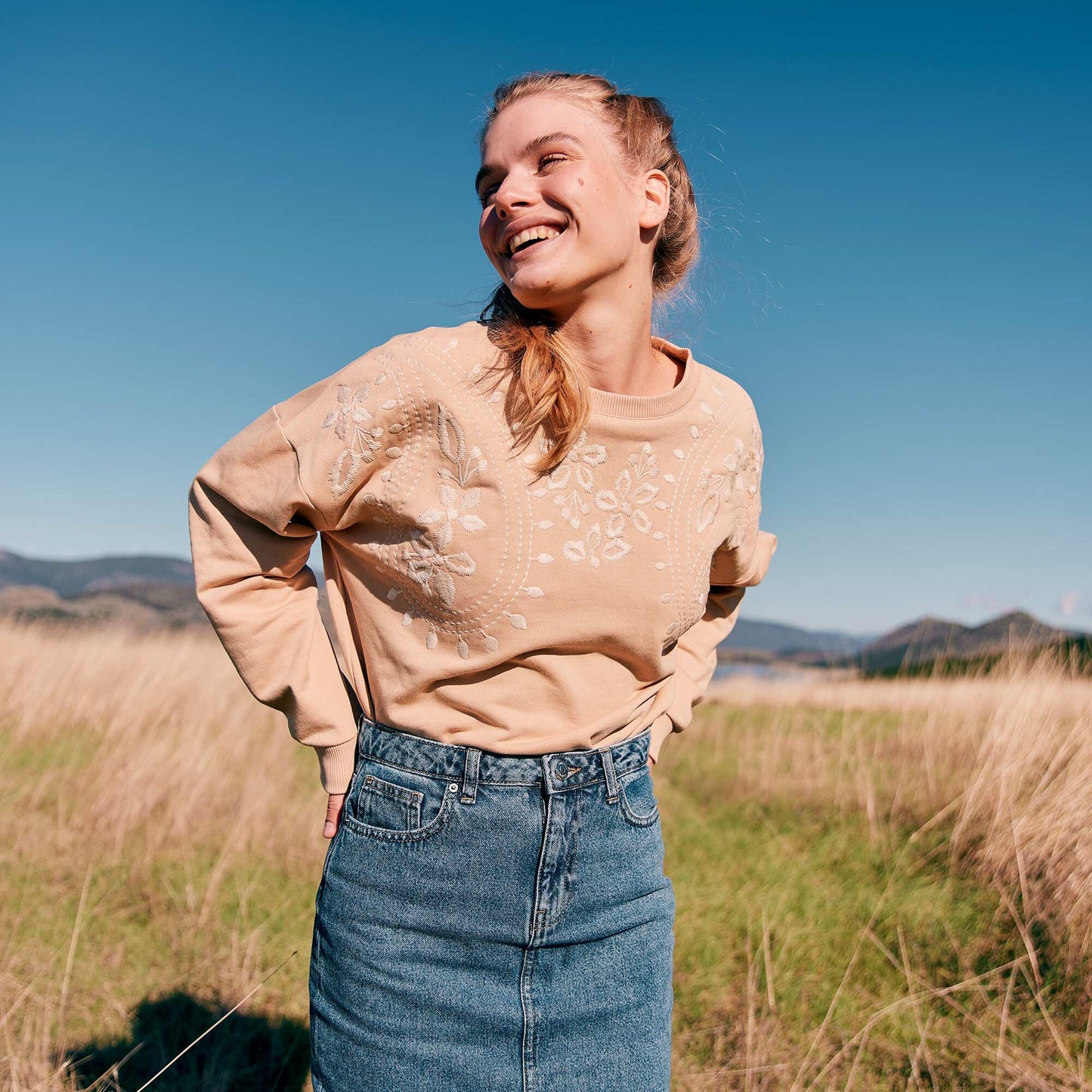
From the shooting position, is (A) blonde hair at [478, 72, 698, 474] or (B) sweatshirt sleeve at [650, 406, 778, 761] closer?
(A) blonde hair at [478, 72, 698, 474]

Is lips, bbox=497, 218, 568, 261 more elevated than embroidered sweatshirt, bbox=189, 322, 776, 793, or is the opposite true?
lips, bbox=497, 218, 568, 261

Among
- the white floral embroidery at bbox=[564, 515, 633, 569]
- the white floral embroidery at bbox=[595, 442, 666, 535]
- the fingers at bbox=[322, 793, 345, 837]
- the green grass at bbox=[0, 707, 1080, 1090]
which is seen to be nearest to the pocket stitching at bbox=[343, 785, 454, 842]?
the fingers at bbox=[322, 793, 345, 837]

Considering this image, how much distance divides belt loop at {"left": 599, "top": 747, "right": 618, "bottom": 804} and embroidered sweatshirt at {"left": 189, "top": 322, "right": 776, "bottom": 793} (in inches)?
1.4

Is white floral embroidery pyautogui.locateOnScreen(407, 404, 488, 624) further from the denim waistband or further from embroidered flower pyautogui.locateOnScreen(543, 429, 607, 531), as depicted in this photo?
the denim waistband

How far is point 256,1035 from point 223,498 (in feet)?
7.10

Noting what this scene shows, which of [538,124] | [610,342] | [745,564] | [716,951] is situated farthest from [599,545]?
[716,951]

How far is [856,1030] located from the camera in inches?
107

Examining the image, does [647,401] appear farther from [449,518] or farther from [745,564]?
[745,564]

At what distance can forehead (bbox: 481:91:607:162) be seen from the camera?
1479 mm

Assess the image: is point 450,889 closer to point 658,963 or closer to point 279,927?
point 658,963

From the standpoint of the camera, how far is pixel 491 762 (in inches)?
53.3

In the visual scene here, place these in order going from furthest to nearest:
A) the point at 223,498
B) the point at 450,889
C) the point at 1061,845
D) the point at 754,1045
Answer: the point at 1061,845 → the point at 754,1045 → the point at 223,498 → the point at 450,889

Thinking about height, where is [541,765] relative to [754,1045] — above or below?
above

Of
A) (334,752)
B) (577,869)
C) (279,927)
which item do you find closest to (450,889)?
(577,869)
